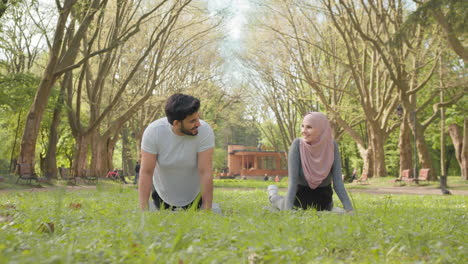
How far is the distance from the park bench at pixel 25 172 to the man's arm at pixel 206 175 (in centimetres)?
1351

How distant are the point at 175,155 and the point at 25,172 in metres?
13.8

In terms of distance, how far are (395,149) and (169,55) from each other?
89.4 ft

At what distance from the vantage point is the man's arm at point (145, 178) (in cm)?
491

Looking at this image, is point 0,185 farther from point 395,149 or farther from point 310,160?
point 395,149

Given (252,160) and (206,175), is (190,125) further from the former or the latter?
(252,160)

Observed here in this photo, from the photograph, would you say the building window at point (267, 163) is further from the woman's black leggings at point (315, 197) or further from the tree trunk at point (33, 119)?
the woman's black leggings at point (315, 197)

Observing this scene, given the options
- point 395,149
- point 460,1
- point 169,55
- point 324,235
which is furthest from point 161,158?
point 395,149

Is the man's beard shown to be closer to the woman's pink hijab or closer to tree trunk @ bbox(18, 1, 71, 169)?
the woman's pink hijab

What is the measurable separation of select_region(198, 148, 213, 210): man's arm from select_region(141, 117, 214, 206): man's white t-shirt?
0.09 metres

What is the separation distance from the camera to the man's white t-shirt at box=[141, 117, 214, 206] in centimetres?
507

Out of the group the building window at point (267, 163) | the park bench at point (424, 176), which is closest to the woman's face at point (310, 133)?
the park bench at point (424, 176)

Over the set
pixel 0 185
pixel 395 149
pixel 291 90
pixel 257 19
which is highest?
pixel 257 19

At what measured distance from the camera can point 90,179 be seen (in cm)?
2303

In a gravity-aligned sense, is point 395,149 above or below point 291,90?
below
